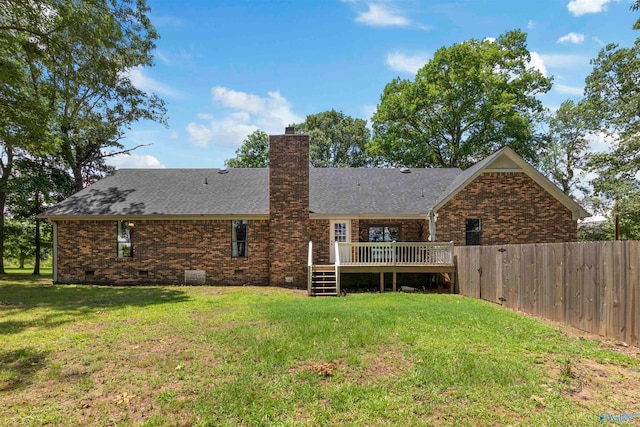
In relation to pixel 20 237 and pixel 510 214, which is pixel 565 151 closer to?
pixel 510 214

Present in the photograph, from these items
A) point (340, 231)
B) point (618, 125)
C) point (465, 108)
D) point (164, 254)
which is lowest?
point (164, 254)

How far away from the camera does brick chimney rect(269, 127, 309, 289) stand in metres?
15.0

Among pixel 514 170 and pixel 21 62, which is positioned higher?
pixel 21 62

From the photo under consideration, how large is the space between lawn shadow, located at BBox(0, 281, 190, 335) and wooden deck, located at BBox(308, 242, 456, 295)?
5.14 meters

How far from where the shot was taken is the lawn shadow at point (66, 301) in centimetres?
817

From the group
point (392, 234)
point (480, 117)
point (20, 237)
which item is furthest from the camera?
point (480, 117)

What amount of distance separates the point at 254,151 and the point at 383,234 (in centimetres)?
2434

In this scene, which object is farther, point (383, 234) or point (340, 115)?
point (340, 115)

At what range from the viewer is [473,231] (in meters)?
15.4

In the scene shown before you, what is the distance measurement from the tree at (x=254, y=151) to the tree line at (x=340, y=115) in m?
0.11

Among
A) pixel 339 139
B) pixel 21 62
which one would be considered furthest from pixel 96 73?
pixel 339 139

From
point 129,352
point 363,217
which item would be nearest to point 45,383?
point 129,352

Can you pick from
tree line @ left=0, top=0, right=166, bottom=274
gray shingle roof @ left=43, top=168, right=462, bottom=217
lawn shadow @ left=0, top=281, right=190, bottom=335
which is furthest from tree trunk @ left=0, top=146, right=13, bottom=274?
lawn shadow @ left=0, top=281, right=190, bottom=335

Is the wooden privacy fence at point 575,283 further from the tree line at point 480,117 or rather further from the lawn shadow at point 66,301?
the tree line at point 480,117
